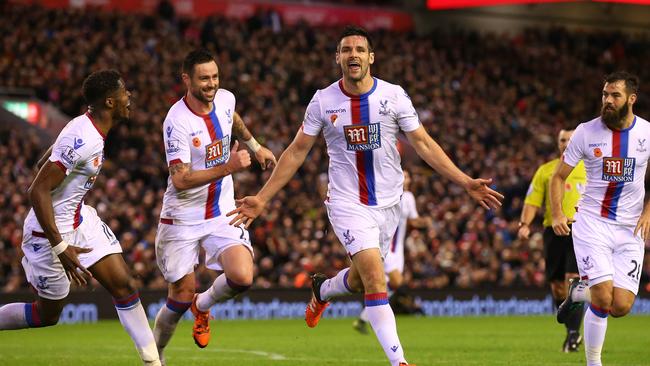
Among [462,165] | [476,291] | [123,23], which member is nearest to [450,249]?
[476,291]

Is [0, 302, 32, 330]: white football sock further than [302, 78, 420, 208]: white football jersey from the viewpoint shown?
Yes

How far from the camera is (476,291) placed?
2470 centimetres

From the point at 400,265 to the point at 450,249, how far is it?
7585 millimetres

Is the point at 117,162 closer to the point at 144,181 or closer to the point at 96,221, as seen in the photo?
the point at 144,181

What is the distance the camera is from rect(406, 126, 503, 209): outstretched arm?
9.34 metres

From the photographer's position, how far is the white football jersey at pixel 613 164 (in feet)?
35.9

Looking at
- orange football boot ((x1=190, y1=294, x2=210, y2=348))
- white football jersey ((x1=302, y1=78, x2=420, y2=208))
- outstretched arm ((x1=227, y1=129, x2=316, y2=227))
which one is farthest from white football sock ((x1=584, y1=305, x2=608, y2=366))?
orange football boot ((x1=190, y1=294, x2=210, y2=348))

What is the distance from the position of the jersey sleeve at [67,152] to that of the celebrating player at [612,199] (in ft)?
15.0

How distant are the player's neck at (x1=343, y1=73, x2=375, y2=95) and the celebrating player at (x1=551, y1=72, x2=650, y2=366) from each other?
2.22 meters

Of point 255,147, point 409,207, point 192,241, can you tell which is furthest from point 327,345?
point 192,241

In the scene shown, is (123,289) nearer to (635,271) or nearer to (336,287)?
(336,287)

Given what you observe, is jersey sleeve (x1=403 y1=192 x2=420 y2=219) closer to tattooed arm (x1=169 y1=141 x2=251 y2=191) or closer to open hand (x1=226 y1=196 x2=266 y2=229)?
tattooed arm (x1=169 y1=141 x2=251 y2=191)

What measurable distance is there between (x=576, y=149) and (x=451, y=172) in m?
1.94

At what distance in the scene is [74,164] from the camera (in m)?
9.51
